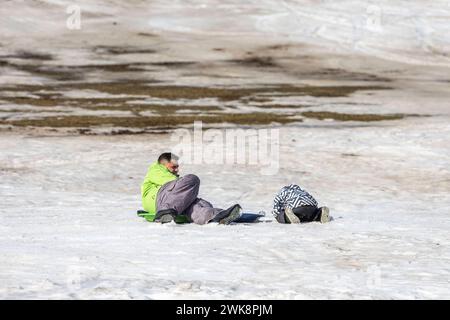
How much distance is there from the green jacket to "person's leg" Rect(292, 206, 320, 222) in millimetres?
1541

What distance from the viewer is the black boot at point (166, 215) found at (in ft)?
42.0

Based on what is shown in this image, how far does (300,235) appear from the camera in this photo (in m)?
12.2

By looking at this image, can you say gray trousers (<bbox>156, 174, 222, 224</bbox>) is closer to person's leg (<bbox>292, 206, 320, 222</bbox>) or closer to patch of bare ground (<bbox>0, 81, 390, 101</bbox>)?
person's leg (<bbox>292, 206, 320, 222</bbox>)

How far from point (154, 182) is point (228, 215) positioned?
103cm

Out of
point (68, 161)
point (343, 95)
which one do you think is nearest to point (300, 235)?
point (68, 161)

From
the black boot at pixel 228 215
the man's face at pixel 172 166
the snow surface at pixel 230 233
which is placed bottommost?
the snow surface at pixel 230 233

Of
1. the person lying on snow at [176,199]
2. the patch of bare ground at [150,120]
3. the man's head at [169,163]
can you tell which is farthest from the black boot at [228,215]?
the patch of bare ground at [150,120]

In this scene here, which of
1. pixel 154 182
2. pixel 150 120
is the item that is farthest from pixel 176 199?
pixel 150 120

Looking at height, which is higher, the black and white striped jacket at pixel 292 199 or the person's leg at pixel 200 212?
the black and white striped jacket at pixel 292 199

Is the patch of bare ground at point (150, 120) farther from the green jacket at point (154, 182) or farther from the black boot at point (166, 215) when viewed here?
the black boot at point (166, 215)

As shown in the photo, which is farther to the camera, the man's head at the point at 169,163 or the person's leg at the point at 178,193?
the man's head at the point at 169,163

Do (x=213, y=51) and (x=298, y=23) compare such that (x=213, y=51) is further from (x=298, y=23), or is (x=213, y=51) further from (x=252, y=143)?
(x=252, y=143)

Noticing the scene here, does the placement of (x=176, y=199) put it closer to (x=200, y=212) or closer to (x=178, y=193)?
(x=178, y=193)

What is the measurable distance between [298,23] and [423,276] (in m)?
60.3
